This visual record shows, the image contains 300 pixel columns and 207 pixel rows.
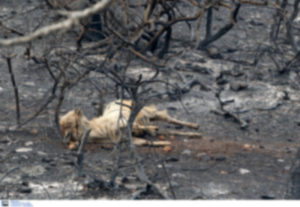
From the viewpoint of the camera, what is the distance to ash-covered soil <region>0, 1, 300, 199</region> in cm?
552

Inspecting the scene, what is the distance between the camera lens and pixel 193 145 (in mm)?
6887

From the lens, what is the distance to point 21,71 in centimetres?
916

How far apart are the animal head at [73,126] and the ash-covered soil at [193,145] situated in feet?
0.48

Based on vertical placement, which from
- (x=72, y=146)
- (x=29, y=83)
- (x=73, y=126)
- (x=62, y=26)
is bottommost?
(x=72, y=146)

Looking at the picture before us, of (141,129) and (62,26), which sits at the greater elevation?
(62,26)

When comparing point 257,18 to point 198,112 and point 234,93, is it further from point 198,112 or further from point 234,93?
point 198,112

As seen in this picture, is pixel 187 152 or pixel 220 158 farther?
pixel 187 152

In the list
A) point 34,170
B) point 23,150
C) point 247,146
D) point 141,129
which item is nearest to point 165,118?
point 141,129

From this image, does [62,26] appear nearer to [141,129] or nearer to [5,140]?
[5,140]

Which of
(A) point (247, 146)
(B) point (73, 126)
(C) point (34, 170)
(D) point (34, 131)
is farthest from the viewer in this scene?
(D) point (34, 131)

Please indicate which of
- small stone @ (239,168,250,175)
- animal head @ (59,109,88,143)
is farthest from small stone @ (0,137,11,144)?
small stone @ (239,168,250,175)

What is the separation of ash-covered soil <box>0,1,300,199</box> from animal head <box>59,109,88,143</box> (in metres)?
0.15

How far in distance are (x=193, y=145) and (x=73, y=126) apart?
53.1 inches

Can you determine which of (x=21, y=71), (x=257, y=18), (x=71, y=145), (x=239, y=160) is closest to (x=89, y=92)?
(x=21, y=71)
